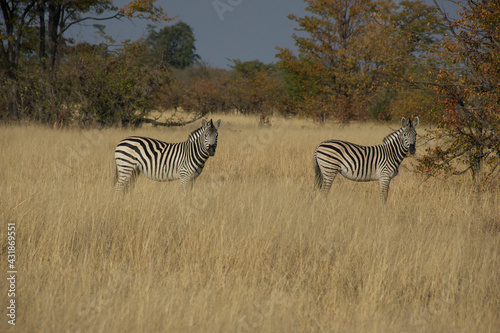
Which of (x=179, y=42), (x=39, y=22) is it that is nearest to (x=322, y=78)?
(x=39, y=22)

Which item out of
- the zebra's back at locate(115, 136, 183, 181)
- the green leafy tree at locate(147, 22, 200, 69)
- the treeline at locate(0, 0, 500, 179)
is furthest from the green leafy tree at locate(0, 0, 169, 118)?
the green leafy tree at locate(147, 22, 200, 69)

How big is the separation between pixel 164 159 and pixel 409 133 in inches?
160

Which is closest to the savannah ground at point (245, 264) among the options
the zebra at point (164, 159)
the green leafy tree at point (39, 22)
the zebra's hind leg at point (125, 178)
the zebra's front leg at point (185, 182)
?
the zebra's front leg at point (185, 182)

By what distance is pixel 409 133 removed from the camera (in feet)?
21.4

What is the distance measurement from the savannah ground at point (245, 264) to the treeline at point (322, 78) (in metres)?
1.71

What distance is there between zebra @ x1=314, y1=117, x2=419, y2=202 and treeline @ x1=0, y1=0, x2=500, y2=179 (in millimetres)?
798

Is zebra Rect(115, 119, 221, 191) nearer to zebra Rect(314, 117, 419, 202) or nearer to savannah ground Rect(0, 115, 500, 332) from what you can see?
savannah ground Rect(0, 115, 500, 332)

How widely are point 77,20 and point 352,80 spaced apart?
577 inches

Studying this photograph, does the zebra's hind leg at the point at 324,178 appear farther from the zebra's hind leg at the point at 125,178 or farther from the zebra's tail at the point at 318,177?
the zebra's hind leg at the point at 125,178

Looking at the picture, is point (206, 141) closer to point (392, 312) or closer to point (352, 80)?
point (392, 312)

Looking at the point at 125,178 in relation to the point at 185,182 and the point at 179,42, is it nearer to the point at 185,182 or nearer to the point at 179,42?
the point at 185,182

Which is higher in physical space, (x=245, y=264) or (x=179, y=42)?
(x=179, y=42)

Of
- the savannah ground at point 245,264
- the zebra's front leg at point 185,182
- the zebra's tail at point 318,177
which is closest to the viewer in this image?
the savannah ground at point 245,264

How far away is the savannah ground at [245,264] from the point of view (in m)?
2.96
